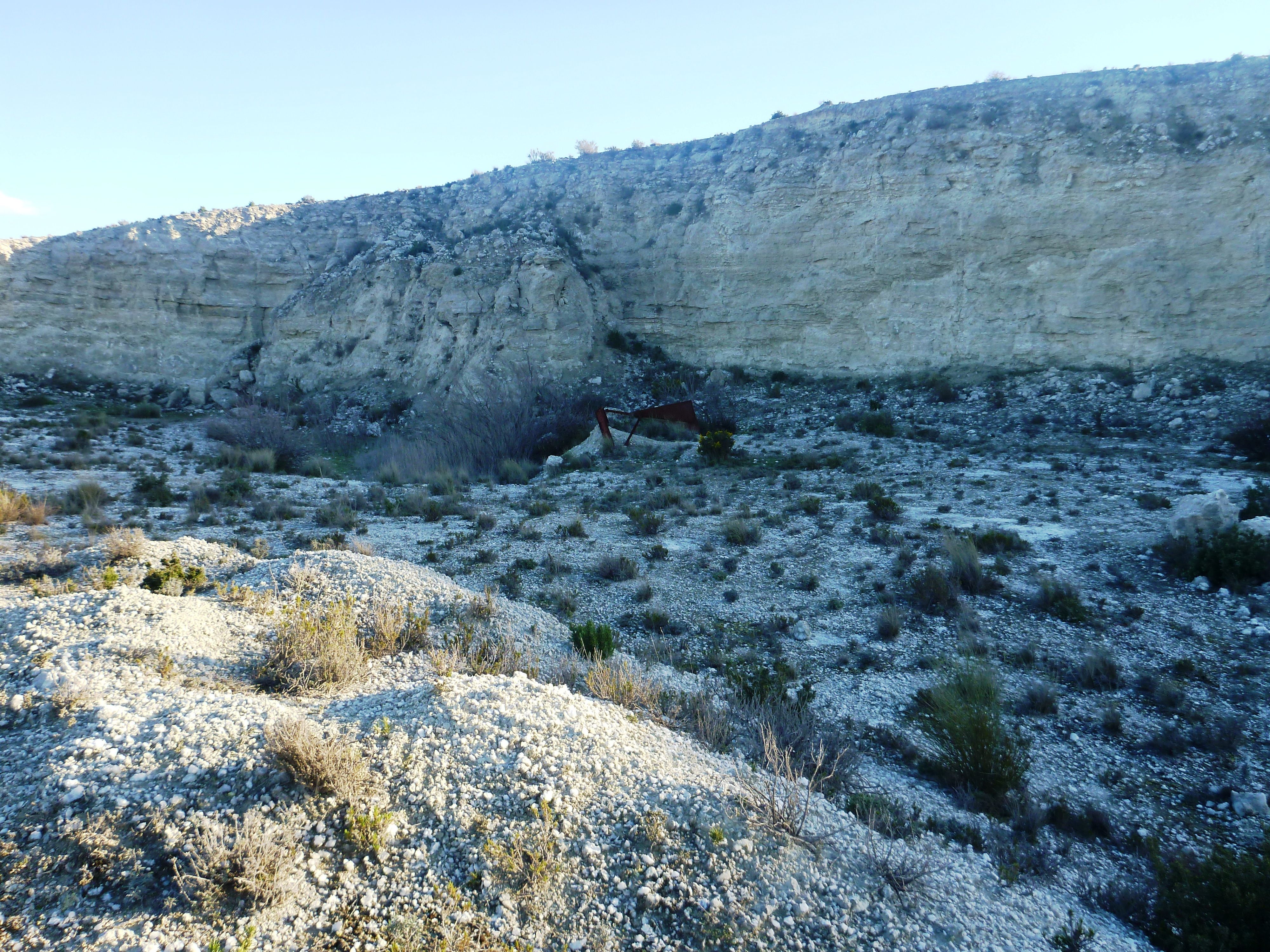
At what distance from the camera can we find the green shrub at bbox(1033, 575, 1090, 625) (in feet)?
23.3

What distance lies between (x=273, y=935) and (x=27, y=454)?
1656 centimetres

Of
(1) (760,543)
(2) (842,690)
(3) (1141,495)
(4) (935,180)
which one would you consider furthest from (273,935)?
(4) (935,180)

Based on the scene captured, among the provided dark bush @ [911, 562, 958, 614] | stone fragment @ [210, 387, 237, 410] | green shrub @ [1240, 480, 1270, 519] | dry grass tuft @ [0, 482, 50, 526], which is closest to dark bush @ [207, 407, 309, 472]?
stone fragment @ [210, 387, 237, 410]

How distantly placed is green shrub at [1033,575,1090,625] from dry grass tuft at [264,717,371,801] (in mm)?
6752

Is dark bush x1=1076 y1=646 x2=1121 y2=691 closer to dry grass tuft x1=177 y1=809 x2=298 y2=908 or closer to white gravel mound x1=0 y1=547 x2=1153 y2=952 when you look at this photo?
white gravel mound x1=0 y1=547 x2=1153 y2=952

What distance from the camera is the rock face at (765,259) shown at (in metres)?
18.2

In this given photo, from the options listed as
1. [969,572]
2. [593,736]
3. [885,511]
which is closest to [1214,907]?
[593,736]

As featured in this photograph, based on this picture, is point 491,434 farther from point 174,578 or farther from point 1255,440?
point 1255,440

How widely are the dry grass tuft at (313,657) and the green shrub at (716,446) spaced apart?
35.9 feet

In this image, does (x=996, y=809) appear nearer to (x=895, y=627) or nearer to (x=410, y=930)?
(x=895, y=627)

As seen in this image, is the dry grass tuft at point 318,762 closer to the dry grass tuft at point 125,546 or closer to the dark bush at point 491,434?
the dry grass tuft at point 125,546

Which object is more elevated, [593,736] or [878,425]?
[593,736]

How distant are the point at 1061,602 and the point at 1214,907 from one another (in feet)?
14.0

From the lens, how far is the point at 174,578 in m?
6.67
